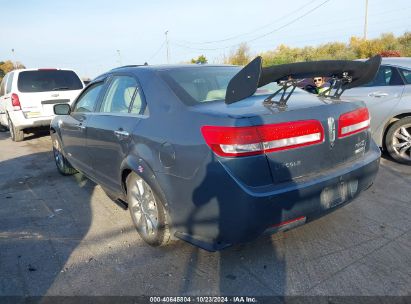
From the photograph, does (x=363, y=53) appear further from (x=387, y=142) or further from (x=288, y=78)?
(x=288, y=78)

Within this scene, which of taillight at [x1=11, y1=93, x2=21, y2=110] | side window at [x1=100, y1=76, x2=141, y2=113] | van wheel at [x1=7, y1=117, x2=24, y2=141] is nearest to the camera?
side window at [x1=100, y1=76, x2=141, y2=113]

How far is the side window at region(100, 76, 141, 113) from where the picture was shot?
342 cm

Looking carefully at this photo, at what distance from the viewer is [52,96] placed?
8703mm

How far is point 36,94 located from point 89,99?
498 cm

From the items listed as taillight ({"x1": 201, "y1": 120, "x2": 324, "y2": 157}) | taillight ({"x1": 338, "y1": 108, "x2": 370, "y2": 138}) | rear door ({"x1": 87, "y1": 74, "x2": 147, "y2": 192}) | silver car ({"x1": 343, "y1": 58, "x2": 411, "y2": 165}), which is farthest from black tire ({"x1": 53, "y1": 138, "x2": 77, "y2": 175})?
silver car ({"x1": 343, "y1": 58, "x2": 411, "y2": 165})

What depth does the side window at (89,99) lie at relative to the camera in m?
4.21

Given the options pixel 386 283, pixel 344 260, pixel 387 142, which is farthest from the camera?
pixel 387 142

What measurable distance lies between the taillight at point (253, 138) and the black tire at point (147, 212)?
82 centimetres

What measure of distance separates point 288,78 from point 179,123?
855 millimetres

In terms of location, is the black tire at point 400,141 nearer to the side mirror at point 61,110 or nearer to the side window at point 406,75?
the side window at point 406,75

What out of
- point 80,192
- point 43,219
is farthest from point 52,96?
point 43,219

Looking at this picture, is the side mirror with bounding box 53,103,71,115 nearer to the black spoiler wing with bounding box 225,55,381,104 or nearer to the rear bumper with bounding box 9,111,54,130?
the black spoiler wing with bounding box 225,55,381,104

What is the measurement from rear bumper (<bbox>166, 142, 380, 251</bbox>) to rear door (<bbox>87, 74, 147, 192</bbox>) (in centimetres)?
85

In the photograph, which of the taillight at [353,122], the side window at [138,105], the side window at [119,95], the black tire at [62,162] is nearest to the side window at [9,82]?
the black tire at [62,162]
